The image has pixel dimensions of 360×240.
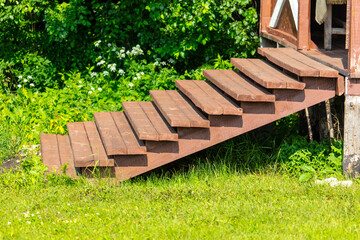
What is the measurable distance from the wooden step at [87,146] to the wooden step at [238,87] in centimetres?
140

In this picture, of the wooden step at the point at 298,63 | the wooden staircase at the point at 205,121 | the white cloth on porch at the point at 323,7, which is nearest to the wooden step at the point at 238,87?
the wooden staircase at the point at 205,121

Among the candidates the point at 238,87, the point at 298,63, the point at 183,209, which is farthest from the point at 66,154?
the point at 298,63

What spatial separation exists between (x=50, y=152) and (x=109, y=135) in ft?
2.46

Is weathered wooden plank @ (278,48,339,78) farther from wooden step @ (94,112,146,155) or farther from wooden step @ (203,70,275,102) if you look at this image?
wooden step @ (94,112,146,155)

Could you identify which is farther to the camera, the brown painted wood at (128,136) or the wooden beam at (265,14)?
the wooden beam at (265,14)

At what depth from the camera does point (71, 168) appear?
575 centimetres

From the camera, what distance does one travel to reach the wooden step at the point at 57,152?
5.77m

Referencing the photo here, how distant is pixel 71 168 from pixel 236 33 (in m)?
4.03

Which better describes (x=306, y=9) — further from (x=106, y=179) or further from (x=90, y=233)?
(x=90, y=233)

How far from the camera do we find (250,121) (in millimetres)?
5555

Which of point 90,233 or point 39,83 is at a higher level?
point 39,83

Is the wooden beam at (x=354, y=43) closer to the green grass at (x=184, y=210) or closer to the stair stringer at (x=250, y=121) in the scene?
the stair stringer at (x=250, y=121)

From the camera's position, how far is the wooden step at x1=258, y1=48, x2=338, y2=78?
539 centimetres

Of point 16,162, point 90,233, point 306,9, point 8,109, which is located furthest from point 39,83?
point 90,233
